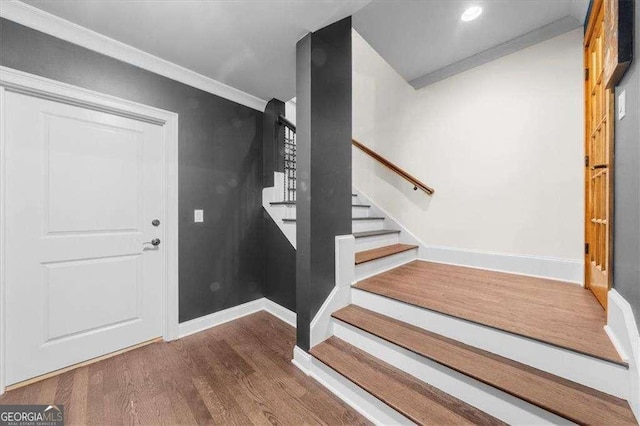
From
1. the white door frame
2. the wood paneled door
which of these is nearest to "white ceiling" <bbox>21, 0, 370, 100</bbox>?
the white door frame

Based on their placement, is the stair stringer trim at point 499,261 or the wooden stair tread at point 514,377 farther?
the stair stringer trim at point 499,261

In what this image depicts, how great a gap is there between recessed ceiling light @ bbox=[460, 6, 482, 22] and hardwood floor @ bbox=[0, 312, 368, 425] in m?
3.00

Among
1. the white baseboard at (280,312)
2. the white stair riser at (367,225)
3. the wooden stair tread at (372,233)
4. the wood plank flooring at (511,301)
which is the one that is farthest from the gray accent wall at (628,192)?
the white baseboard at (280,312)

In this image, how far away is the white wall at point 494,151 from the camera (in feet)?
6.79

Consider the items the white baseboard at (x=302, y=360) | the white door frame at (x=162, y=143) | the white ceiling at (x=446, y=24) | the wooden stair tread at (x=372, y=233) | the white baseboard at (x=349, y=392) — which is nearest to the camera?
the white baseboard at (x=349, y=392)

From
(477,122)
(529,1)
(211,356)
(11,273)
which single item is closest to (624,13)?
(529,1)

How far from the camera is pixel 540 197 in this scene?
2199mm

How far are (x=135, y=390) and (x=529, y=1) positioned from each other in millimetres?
4008

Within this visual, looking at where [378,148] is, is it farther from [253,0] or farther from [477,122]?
[253,0]

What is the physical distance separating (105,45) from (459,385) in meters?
3.24

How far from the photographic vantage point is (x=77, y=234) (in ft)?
5.84

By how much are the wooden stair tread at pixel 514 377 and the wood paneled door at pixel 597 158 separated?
625 mm

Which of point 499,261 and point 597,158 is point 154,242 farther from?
point 597,158

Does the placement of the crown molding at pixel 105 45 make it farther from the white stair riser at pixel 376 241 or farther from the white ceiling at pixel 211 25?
the white stair riser at pixel 376 241
